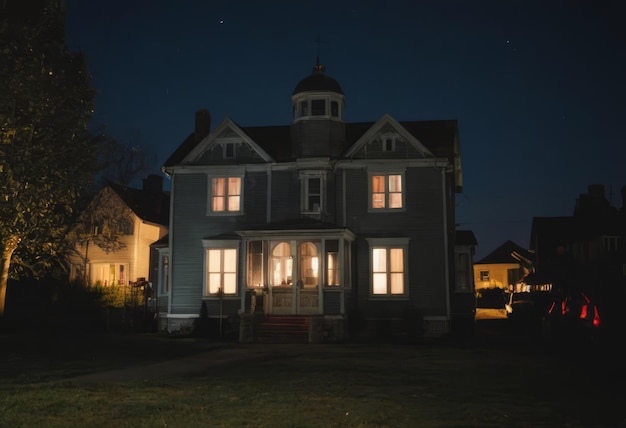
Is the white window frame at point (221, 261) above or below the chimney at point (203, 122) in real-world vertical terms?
below

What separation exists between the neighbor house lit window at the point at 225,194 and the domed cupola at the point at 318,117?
118 inches

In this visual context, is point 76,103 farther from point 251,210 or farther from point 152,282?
point 152,282

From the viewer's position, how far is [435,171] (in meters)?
28.7

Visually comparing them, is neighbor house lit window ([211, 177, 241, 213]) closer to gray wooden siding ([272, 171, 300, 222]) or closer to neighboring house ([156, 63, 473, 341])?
neighboring house ([156, 63, 473, 341])

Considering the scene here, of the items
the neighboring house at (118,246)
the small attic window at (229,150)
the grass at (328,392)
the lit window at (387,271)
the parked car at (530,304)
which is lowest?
the grass at (328,392)

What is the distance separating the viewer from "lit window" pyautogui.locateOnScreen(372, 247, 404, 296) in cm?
2855

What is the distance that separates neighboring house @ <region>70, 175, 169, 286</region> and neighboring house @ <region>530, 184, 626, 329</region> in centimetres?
2621

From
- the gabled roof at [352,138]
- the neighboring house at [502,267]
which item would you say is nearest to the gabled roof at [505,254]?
the neighboring house at [502,267]

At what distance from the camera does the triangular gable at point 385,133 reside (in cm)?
2866

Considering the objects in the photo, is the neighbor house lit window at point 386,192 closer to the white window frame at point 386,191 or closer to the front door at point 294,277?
the white window frame at point 386,191

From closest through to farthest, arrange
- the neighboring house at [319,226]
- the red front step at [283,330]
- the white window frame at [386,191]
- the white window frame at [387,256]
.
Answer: the red front step at [283,330] → the neighboring house at [319,226] → the white window frame at [387,256] → the white window frame at [386,191]

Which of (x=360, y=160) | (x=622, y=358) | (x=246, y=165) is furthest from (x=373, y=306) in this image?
(x=622, y=358)

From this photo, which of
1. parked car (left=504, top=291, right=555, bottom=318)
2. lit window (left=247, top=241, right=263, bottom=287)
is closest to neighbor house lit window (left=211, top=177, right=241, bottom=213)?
lit window (left=247, top=241, right=263, bottom=287)

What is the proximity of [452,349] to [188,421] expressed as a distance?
1379 cm
